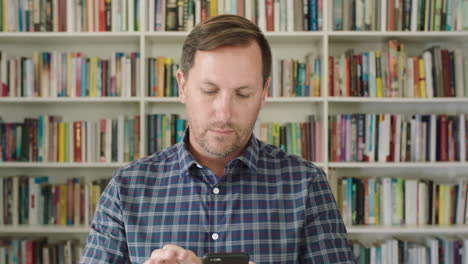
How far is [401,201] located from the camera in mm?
2982

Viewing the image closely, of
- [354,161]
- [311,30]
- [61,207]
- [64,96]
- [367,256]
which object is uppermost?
[311,30]

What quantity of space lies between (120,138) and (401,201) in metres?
1.48

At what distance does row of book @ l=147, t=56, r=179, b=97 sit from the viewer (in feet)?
9.66

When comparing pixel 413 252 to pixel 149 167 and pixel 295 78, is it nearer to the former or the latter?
pixel 295 78

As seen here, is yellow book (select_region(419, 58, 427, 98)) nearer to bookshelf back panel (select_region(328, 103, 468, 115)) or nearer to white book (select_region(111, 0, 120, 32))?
bookshelf back panel (select_region(328, 103, 468, 115))

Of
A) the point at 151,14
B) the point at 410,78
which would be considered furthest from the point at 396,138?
the point at 151,14

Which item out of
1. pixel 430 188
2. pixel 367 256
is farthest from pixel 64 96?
pixel 430 188

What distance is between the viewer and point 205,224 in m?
→ 1.24

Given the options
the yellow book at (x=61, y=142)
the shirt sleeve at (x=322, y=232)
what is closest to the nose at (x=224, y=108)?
the shirt sleeve at (x=322, y=232)

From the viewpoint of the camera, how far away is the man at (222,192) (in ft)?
3.92

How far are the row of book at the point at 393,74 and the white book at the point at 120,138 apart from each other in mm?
1078

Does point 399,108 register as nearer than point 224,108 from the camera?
Answer: No

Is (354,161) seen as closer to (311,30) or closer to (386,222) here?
(386,222)

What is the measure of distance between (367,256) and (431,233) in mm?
406
